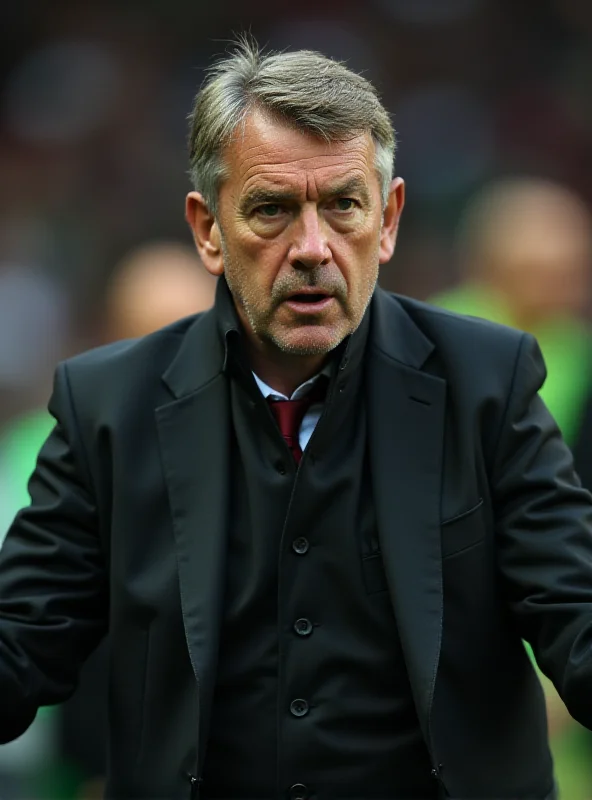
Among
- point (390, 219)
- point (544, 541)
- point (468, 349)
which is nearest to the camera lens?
point (544, 541)

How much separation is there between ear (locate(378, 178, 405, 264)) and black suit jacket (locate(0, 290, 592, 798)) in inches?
6.8

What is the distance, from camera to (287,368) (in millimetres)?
3014

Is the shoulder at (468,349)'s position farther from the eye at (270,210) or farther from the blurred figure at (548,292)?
the blurred figure at (548,292)

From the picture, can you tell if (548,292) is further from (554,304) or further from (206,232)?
(206,232)

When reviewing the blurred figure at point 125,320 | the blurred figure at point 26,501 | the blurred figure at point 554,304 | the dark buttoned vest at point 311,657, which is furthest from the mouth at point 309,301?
the blurred figure at point 26,501

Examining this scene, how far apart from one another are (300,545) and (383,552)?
0.58 feet

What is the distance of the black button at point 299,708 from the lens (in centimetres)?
272

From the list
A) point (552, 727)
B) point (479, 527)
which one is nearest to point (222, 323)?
point (479, 527)

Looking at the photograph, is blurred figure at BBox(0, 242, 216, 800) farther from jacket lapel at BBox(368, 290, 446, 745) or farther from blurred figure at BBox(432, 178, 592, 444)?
jacket lapel at BBox(368, 290, 446, 745)

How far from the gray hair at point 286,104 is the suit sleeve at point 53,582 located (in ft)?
2.05

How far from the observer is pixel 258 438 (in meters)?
2.90

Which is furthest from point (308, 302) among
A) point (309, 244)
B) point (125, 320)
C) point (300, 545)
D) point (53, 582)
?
point (125, 320)

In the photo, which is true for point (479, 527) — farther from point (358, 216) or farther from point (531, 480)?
point (358, 216)

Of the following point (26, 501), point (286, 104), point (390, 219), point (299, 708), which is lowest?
point (26, 501)
